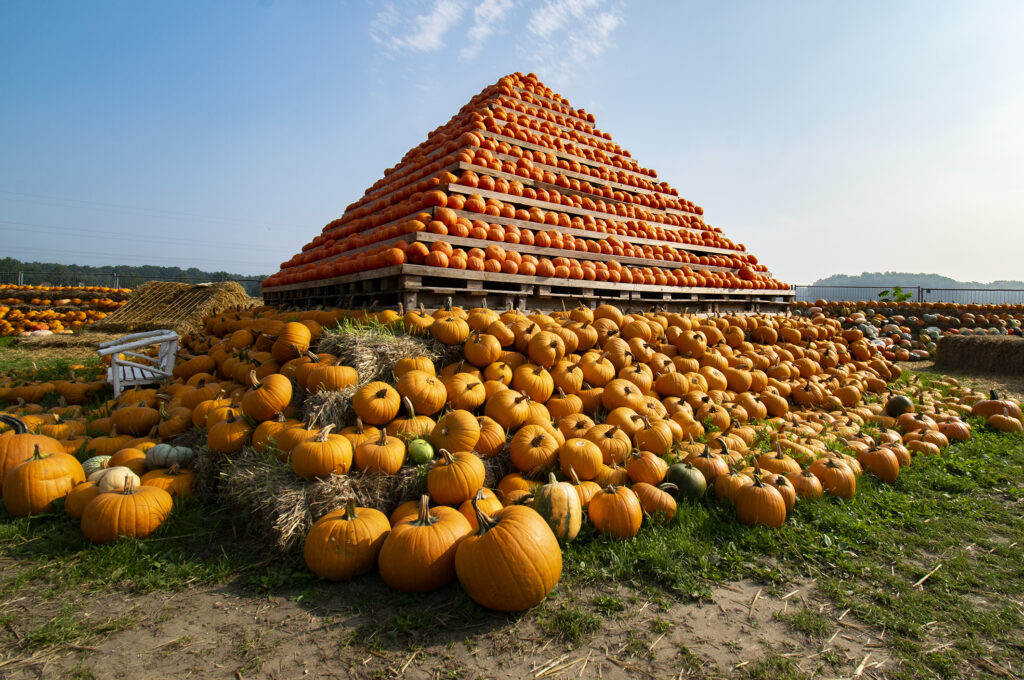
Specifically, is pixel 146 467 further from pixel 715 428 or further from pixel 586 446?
pixel 715 428

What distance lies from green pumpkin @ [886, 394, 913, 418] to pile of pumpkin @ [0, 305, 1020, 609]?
2cm

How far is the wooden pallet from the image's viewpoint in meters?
6.05

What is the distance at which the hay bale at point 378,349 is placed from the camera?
4398 mm

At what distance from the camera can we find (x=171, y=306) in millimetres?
17234

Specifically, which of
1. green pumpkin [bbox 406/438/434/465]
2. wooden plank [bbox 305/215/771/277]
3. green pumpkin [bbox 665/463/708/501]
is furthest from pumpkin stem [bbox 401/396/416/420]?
wooden plank [bbox 305/215/771/277]

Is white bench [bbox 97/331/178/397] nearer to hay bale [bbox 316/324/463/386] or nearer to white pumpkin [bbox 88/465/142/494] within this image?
white pumpkin [bbox 88/465/142/494]

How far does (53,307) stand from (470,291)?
81.8 ft

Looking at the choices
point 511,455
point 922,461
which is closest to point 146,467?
point 511,455

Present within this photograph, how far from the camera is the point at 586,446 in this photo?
370 cm

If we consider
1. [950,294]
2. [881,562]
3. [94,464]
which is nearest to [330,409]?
[94,464]

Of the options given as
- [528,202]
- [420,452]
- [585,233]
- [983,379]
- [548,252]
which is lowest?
[983,379]

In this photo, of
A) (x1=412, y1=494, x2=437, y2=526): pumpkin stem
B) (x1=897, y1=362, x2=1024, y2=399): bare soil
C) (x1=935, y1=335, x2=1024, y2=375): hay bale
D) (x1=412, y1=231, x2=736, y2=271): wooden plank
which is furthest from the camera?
(x1=935, y1=335, x2=1024, y2=375): hay bale

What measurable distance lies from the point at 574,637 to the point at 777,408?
4.57 meters

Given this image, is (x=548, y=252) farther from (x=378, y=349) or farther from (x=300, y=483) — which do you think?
(x=300, y=483)
